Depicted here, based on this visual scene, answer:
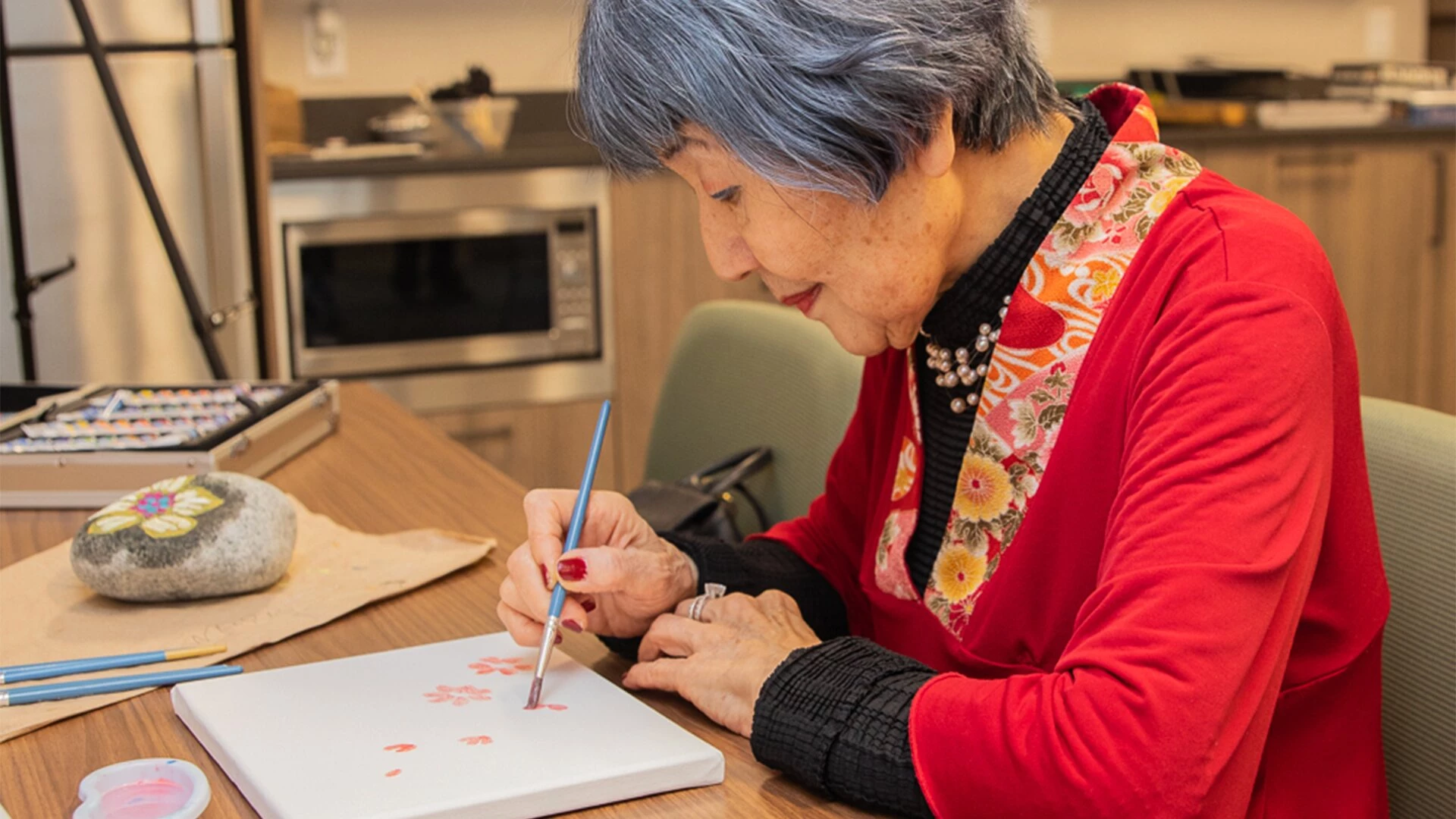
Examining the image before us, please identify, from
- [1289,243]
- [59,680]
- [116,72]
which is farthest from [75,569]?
[116,72]

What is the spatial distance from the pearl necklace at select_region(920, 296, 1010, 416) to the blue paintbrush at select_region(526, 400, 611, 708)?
234 millimetres

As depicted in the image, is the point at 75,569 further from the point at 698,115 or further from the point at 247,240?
the point at 247,240

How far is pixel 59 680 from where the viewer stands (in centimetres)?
91

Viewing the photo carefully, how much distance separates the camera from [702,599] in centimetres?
99

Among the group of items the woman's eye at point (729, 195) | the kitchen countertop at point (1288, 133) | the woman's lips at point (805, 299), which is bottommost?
the woman's lips at point (805, 299)

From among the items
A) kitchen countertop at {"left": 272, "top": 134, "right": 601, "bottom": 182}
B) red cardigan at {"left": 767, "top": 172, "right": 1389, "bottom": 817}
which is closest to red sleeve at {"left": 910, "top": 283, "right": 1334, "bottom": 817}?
red cardigan at {"left": 767, "top": 172, "right": 1389, "bottom": 817}

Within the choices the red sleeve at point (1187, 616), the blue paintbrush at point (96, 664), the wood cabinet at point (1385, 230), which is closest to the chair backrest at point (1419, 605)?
the red sleeve at point (1187, 616)

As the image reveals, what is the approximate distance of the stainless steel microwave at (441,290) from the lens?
306cm

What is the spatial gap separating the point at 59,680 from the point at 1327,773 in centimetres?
79

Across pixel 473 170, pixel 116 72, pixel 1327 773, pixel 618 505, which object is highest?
pixel 116 72

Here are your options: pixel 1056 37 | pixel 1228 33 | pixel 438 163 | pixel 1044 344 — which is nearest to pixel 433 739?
pixel 1044 344

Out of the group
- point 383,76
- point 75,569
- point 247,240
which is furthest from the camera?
point 383,76

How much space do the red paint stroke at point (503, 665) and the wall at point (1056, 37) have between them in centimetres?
264

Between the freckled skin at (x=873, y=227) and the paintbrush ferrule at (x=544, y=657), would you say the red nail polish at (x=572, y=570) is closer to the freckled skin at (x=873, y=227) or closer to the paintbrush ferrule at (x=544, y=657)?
the paintbrush ferrule at (x=544, y=657)
